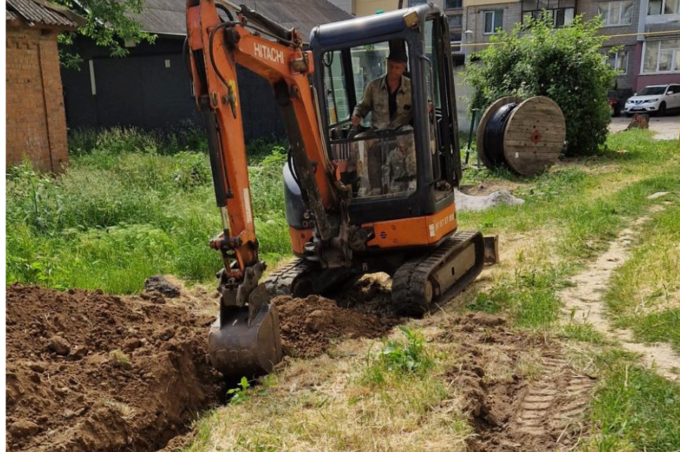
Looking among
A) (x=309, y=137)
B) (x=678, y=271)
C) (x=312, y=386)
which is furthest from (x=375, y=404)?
(x=678, y=271)

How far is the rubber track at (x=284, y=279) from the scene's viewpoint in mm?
6129

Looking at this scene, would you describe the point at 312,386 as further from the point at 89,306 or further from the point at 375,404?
the point at 89,306

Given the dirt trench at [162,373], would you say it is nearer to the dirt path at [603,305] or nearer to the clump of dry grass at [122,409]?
the clump of dry grass at [122,409]

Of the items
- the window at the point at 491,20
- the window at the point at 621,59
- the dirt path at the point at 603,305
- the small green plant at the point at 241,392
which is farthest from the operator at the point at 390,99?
the window at the point at 491,20

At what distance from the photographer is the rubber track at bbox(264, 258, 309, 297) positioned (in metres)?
6.13

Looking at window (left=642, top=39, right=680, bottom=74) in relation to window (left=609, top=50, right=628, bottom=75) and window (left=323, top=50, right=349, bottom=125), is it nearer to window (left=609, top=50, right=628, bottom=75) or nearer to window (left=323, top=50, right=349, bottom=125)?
window (left=609, top=50, right=628, bottom=75)

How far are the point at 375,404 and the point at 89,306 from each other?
277cm

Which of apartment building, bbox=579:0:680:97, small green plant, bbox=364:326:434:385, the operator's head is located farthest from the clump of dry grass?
apartment building, bbox=579:0:680:97

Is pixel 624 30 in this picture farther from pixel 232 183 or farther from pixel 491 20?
pixel 232 183

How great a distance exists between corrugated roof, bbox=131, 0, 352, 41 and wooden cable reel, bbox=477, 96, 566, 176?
9.96 meters

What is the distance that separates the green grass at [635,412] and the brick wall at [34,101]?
10.8 m

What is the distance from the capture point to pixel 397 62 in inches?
238

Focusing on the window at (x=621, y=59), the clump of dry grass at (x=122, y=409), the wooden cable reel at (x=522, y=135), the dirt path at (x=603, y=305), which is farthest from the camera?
the window at (x=621, y=59)

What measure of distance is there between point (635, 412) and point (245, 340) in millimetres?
2328
